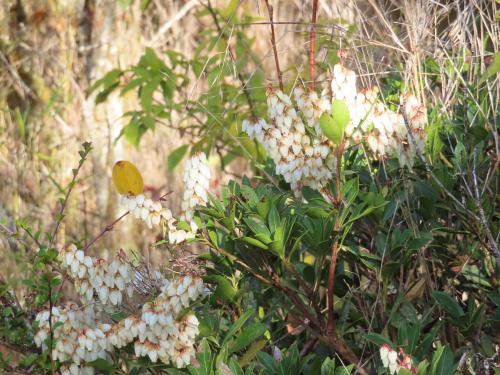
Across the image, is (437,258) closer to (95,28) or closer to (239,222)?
(239,222)

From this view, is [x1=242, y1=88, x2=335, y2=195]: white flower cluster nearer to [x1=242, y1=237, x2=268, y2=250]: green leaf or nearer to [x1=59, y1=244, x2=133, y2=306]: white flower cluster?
[x1=242, y1=237, x2=268, y2=250]: green leaf

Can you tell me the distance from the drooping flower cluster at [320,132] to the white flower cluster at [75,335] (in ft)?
1.69

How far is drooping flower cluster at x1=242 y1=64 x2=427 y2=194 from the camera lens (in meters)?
1.78

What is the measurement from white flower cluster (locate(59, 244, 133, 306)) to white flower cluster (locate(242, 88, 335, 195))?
0.40 metres

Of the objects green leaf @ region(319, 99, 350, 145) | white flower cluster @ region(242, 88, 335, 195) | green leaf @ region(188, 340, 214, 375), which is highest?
green leaf @ region(319, 99, 350, 145)

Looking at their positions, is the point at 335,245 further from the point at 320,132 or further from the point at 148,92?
the point at 148,92

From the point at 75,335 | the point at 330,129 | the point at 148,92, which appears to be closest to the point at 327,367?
the point at 330,129

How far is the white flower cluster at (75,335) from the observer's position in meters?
1.80

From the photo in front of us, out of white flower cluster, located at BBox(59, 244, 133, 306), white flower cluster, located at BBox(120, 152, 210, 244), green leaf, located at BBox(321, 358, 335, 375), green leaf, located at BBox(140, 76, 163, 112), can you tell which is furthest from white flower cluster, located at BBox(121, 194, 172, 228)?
green leaf, located at BBox(140, 76, 163, 112)

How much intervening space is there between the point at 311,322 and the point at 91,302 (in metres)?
0.48

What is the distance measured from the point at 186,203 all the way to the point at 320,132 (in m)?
0.32

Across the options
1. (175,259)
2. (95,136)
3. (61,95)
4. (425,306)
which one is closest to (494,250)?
(425,306)

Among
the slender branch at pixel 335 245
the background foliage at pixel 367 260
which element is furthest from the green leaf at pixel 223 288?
the slender branch at pixel 335 245

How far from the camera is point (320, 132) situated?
1.81 m
